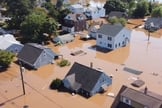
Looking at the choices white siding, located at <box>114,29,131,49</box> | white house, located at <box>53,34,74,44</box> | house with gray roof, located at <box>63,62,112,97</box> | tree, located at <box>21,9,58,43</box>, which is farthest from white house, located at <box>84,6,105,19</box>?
house with gray roof, located at <box>63,62,112,97</box>

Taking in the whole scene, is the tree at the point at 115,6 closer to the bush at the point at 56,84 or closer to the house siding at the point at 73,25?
the house siding at the point at 73,25

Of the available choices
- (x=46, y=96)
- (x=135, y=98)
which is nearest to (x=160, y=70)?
(x=135, y=98)

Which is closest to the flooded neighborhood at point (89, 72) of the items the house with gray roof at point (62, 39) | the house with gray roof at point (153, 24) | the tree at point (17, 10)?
the house with gray roof at point (62, 39)

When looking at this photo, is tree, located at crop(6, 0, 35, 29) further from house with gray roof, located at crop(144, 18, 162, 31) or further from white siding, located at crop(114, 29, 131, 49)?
house with gray roof, located at crop(144, 18, 162, 31)

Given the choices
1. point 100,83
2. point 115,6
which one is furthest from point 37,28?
point 115,6

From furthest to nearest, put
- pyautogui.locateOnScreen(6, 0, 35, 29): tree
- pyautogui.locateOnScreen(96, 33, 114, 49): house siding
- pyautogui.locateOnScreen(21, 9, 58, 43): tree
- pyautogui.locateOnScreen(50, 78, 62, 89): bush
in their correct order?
pyautogui.locateOnScreen(6, 0, 35, 29): tree → pyautogui.locateOnScreen(21, 9, 58, 43): tree → pyautogui.locateOnScreen(96, 33, 114, 49): house siding → pyautogui.locateOnScreen(50, 78, 62, 89): bush

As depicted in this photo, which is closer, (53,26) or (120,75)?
(120,75)

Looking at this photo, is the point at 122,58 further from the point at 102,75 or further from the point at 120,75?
the point at 102,75
